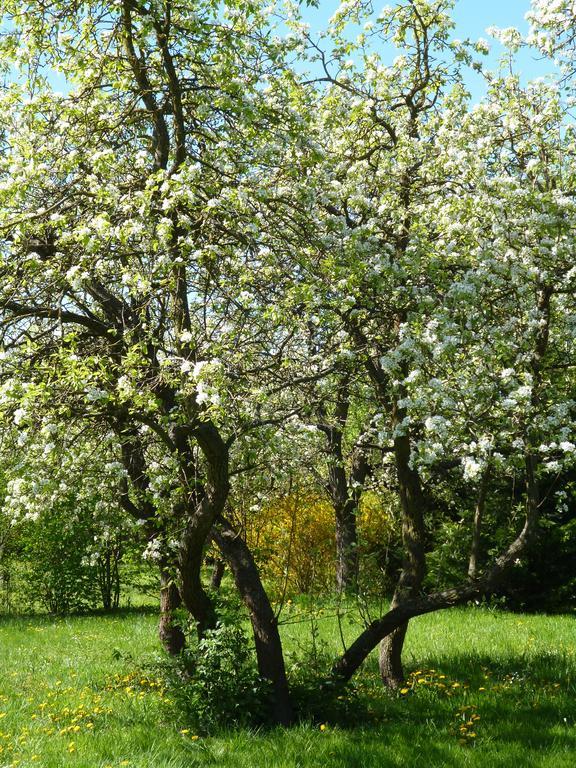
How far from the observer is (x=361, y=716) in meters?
6.46

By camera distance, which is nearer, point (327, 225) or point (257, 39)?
point (257, 39)

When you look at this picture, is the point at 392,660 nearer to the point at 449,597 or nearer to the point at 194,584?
the point at 449,597

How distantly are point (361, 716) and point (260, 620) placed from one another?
1153 millimetres

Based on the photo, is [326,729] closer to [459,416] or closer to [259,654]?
[259,654]

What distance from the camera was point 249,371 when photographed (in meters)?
5.98

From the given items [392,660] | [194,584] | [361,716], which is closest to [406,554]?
[392,660]

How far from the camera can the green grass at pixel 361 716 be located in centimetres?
548

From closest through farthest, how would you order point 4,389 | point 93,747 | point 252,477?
1. point 4,389
2. point 93,747
3. point 252,477

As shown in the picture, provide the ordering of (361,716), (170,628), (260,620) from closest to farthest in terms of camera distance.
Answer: (361,716), (260,620), (170,628)

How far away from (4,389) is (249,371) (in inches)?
75.5

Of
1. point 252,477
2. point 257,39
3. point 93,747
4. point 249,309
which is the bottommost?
point 93,747

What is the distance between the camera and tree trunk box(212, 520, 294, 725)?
6457mm

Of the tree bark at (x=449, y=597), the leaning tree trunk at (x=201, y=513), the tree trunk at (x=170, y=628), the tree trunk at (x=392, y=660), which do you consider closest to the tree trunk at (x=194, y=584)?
the leaning tree trunk at (x=201, y=513)

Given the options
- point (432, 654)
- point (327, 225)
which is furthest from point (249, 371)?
point (432, 654)
